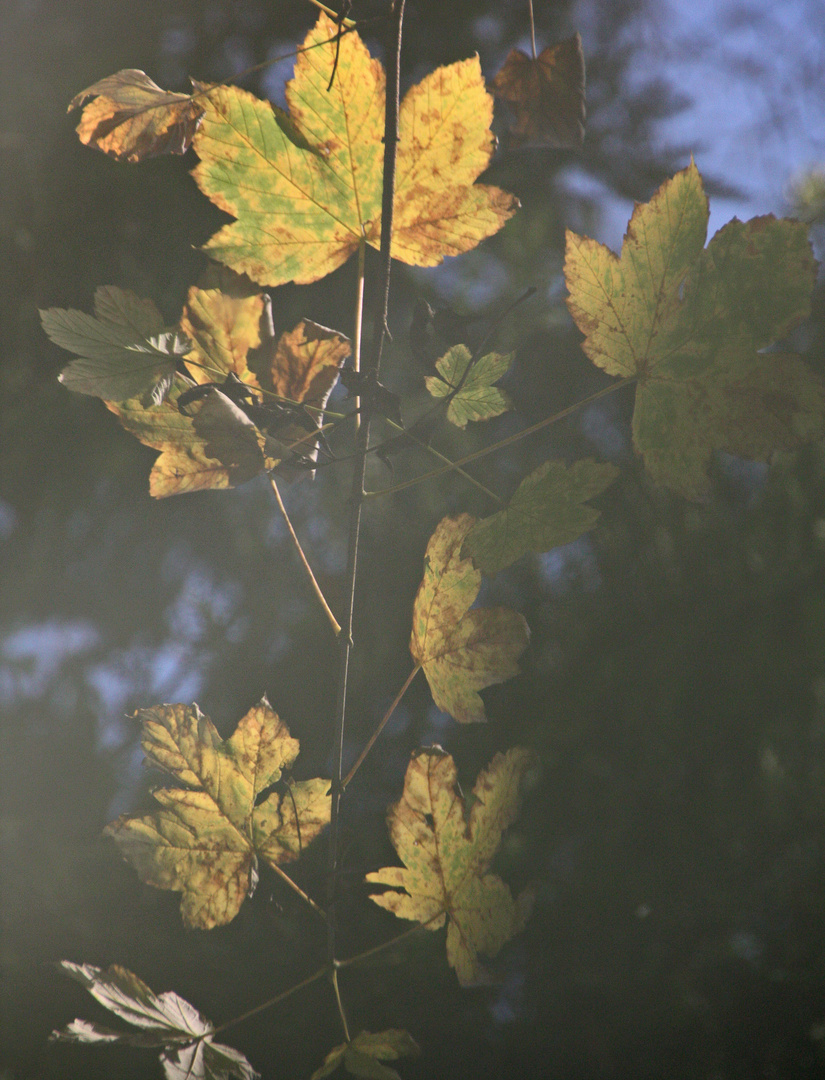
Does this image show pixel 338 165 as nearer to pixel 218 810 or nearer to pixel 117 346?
pixel 117 346

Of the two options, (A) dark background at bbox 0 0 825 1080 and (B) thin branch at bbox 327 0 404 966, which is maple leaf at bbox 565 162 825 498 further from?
(A) dark background at bbox 0 0 825 1080

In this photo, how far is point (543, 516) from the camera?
0.72 feet

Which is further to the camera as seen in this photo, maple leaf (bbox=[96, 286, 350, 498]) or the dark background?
the dark background

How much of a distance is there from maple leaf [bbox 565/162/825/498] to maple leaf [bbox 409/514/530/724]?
7cm

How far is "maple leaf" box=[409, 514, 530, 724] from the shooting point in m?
0.24

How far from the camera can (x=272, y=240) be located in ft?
0.81

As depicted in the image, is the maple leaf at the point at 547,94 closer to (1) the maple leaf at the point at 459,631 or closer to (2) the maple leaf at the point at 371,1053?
(1) the maple leaf at the point at 459,631

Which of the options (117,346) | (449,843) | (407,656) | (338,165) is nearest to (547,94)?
(338,165)

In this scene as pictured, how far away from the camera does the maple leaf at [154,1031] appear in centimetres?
21

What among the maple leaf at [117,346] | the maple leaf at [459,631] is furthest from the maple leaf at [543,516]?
the maple leaf at [117,346]

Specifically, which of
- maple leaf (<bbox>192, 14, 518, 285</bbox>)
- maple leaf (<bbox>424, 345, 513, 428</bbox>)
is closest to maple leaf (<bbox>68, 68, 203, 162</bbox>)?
maple leaf (<bbox>192, 14, 518, 285</bbox>)

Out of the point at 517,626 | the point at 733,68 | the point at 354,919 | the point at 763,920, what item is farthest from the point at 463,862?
the point at 733,68

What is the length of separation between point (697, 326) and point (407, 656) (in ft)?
1.81

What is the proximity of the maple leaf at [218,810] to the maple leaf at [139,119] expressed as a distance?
20cm
